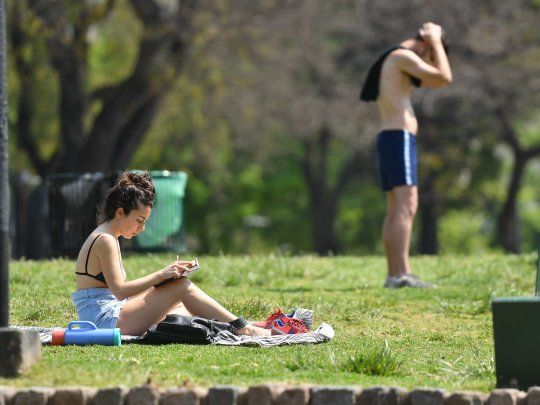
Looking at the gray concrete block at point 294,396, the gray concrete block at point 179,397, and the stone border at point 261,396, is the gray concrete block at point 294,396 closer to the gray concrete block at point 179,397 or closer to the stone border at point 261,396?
the stone border at point 261,396

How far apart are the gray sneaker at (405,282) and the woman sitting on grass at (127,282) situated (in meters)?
3.25

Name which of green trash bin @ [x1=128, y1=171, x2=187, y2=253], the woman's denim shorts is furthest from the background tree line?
the woman's denim shorts

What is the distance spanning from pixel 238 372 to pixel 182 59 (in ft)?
59.6

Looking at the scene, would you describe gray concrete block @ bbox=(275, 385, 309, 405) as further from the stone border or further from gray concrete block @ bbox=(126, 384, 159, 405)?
gray concrete block @ bbox=(126, 384, 159, 405)

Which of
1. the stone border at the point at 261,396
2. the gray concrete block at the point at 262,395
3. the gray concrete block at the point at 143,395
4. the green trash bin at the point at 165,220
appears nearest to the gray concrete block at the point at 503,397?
the stone border at the point at 261,396

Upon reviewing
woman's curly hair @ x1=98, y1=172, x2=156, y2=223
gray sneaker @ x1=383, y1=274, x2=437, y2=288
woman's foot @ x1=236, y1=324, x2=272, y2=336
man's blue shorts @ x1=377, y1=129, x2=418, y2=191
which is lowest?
woman's foot @ x1=236, y1=324, x2=272, y2=336

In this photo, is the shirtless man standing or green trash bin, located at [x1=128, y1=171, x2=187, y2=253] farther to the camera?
green trash bin, located at [x1=128, y1=171, x2=187, y2=253]

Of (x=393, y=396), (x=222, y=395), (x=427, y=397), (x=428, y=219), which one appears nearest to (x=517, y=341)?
(x=427, y=397)

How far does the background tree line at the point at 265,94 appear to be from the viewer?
2442cm

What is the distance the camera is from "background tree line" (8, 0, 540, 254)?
24.4 metres

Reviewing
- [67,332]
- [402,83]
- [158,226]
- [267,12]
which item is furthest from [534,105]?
[67,332]

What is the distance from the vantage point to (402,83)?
11.6 m

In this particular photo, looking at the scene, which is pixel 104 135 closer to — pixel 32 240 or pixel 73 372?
pixel 32 240

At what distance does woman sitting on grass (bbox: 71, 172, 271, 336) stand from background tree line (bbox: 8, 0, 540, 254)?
14707 mm
